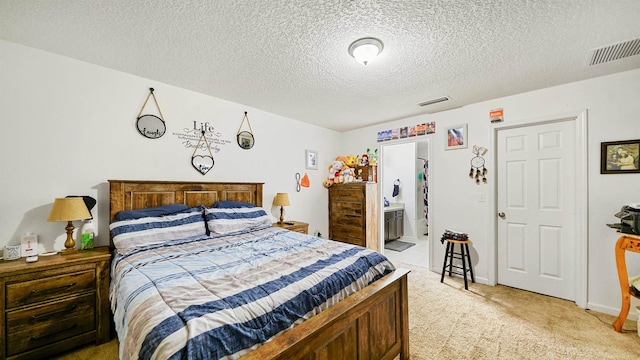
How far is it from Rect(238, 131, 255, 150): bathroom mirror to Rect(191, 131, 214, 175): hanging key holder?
455 mm

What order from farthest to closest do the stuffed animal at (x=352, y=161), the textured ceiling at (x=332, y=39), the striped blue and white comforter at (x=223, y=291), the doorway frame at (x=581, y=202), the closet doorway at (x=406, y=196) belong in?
the closet doorway at (x=406, y=196)
the stuffed animal at (x=352, y=161)
the doorway frame at (x=581, y=202)
the textured ceiling at (x=332, y=39)
the striped blue and white comforter at (x=223, y=291)

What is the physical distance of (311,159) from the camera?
437 cm

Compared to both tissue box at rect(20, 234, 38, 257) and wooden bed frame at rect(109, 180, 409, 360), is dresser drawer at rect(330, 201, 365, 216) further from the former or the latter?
tissue box at rect(20, 234, 38, 257)

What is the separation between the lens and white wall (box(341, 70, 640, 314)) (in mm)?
2363

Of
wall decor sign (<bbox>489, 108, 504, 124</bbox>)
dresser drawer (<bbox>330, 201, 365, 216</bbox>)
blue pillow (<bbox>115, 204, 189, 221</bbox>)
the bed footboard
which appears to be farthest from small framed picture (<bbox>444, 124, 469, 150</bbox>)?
blue pillow (<bbox>115, 204, 189, 221</bbox>)

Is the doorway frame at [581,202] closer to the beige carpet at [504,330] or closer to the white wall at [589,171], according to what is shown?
the white wall at [589,171]

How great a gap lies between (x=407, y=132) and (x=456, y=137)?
29.7 inches

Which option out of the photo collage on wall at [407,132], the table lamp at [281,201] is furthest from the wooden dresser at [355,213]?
the table lamp at [281,201]

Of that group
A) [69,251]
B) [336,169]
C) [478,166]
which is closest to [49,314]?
[69,251]

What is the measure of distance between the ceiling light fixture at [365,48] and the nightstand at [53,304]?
2640mm

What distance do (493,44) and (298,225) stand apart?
291cm

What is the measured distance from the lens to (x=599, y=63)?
7.20 feet

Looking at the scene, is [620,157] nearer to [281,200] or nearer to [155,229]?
[281,200]

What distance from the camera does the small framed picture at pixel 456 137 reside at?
3330 millimetres
